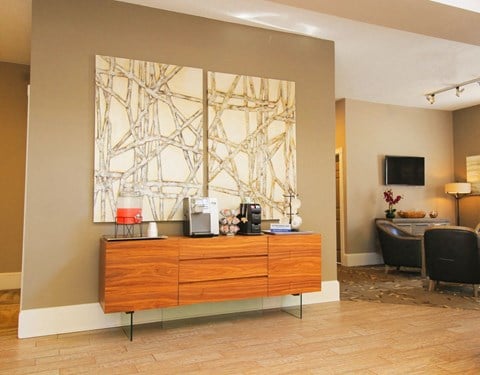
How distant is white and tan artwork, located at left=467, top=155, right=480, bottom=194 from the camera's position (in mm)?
7164

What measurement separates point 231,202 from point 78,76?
182 centimetres

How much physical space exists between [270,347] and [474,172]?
610cm

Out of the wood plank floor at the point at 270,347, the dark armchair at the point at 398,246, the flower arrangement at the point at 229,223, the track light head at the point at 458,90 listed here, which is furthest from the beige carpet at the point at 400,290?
the track light head at the point at 458,90

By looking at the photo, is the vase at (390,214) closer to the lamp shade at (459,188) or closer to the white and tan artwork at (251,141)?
the lamp shade at (459,188)

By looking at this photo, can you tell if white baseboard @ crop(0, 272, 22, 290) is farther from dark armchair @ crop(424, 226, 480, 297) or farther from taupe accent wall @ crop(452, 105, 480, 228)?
taupe accent wall @ crop(452, 105, 480, 228)

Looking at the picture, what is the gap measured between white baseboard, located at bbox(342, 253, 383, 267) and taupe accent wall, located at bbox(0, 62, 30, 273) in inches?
194

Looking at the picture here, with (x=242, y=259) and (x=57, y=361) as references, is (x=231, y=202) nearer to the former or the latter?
(x=242, y=259)

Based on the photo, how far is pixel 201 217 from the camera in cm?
355

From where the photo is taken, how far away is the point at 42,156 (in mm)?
3309

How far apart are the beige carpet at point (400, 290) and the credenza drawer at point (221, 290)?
1.41 m

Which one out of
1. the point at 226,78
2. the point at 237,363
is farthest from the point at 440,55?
the point at 237,363

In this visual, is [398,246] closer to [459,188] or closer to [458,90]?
[459,188]

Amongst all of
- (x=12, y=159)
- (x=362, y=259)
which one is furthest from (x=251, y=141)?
(x=362, y=259)

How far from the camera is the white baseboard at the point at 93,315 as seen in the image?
320 cm
